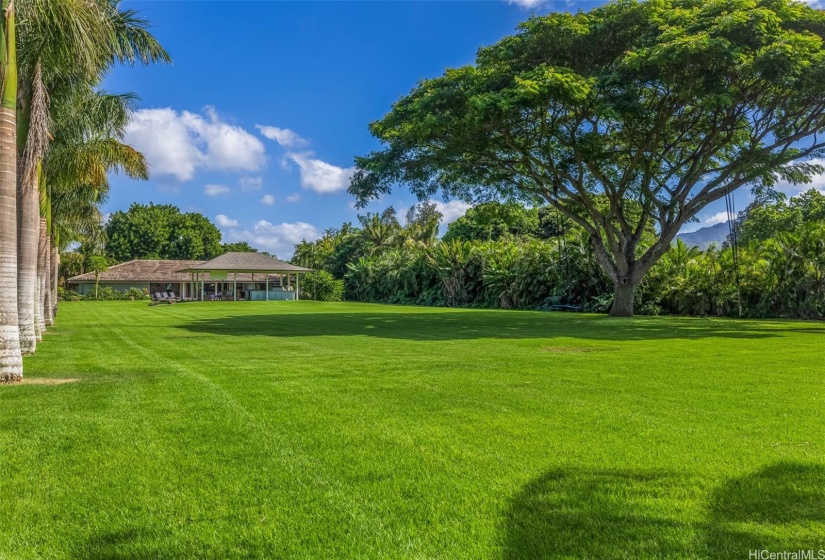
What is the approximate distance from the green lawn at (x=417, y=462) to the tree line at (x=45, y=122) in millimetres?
2681

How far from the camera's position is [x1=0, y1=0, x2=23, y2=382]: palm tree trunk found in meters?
8.77

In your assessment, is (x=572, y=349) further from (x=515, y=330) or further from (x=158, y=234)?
(x=158, y=234)

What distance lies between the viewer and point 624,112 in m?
18.2

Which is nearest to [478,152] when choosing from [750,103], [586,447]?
[750,103]

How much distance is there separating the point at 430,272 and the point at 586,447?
39835 mm

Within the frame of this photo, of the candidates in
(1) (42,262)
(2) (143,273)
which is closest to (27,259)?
(1) (42,262)

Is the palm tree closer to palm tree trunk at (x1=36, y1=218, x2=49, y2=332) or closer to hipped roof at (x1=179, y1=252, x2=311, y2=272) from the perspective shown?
palm tree trunk at (x1=36, y1=218, x2=49, y2=332)

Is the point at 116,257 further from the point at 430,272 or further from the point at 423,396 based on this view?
the point at 423,396

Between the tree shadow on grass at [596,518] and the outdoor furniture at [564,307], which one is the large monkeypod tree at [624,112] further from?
the tree shadow on grass at [596,518]

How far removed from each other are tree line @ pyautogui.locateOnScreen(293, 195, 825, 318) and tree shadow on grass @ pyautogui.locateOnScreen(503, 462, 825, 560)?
74.9 ft

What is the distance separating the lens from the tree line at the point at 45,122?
8.93 meters

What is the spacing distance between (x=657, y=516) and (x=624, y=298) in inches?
842

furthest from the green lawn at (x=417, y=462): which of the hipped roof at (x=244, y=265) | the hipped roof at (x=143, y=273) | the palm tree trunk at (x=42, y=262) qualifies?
the hipped roof at (x=143, y=273)

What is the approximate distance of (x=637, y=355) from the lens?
11.7 m
